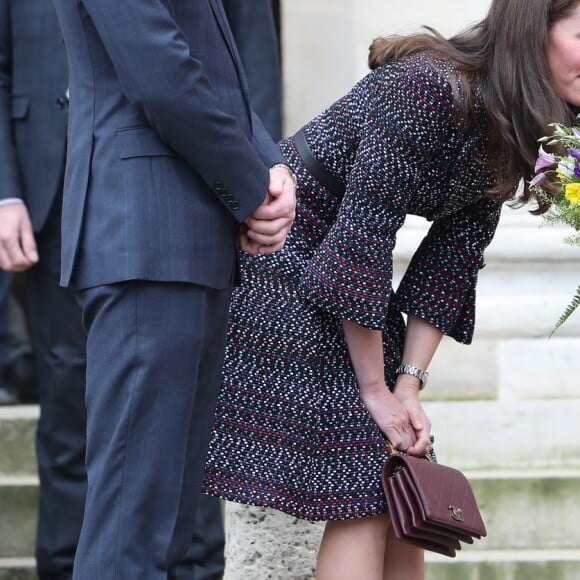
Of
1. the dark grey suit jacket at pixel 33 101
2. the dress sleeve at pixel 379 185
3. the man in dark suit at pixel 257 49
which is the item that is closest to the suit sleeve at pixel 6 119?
the dark grey suit jacket at pixel 33 101

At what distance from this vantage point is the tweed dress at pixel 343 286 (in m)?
2.54

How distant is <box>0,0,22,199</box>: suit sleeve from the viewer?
333 centimetres

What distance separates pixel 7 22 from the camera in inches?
133

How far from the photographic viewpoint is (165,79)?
2078 mm

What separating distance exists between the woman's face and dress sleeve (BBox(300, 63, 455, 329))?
0.23 metres

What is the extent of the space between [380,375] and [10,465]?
76.8 inches

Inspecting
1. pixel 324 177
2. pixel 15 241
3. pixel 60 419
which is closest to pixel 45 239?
pixel 15 241

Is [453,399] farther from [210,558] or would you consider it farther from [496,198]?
[496,198]

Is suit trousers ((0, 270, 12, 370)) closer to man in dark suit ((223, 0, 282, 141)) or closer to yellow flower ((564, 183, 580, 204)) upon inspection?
man in dark suit ((223, 0, 282, 141))

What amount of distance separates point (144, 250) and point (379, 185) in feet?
1.95

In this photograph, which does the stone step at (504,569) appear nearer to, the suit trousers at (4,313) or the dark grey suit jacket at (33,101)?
the dark grey suit jacket at (33,101)

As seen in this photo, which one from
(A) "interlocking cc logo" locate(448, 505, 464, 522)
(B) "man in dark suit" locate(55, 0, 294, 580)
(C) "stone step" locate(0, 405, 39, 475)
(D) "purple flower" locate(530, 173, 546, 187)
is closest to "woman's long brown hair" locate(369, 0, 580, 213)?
(D) "purple flower" locate(530, 173, 546, 187)

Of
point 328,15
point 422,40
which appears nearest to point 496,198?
point 422,40

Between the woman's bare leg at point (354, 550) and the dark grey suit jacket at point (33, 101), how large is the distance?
1243mm
